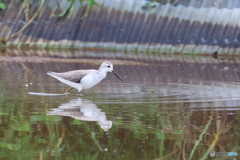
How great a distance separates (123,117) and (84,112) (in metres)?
0.84

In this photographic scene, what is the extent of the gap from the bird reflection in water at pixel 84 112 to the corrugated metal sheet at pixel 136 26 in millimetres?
10824

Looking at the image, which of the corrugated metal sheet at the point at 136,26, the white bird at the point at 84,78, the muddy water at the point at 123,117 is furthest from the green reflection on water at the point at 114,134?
the corrugated metal sheet at the point at 136,26

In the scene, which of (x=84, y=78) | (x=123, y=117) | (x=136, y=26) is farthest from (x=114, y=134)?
(x=136, y=26)

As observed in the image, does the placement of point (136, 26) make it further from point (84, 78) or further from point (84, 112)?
point (84, 112)

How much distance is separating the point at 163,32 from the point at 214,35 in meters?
2.02

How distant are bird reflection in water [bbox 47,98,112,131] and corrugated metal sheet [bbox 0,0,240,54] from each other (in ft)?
35.5

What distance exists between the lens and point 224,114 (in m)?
9.44

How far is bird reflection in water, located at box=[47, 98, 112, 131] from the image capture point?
890 cm

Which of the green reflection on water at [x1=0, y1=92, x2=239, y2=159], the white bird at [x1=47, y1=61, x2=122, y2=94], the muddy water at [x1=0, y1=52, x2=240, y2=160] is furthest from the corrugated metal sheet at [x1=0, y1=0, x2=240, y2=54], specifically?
the green reflection on water at [x1=0, y1=92, x2=239, y2=159]

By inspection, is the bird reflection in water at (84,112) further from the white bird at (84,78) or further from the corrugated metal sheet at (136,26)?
the corrugated metal sheet at (136,26)

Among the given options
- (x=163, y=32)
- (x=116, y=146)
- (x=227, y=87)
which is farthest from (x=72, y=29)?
(x=116, y=146)

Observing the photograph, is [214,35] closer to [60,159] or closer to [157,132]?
[157,132]

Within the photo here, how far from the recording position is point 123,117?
9141mm

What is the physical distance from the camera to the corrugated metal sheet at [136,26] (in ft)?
66.9
